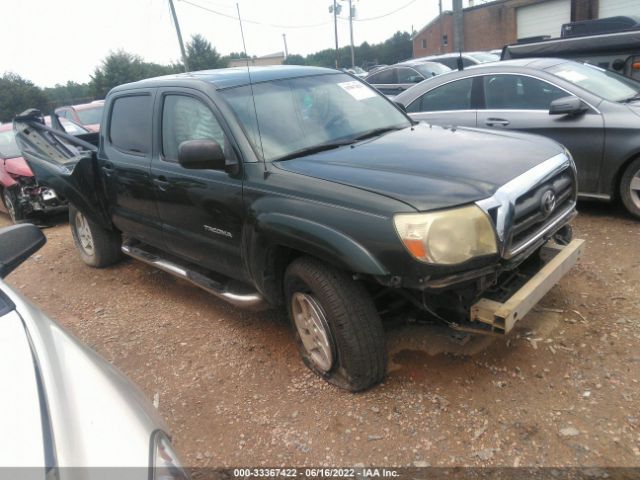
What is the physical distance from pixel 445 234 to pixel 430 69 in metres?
9.96

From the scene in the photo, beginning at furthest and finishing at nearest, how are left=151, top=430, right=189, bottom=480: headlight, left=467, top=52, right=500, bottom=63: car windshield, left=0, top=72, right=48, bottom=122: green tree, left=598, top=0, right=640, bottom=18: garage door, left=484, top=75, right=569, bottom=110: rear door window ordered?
left=0, top=72, right=48, bottom=122: green tree → left=598, top=0, right=640, bottom=18: garage door → left=467, top=52, right=500, bottom=63: car windshield → left=484, top=75, right=569, bottom=110: rear door window → left=151, top=430, right=189, bottom=480: headlight

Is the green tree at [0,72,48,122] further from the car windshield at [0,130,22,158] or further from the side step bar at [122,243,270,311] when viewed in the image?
the side step bar at [122,243,270,311]

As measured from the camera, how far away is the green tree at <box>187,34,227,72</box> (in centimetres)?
3272

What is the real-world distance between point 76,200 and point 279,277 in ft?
9.32

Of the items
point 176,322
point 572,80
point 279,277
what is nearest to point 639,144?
point 572,80

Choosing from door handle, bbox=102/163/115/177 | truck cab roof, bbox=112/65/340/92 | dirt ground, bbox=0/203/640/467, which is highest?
truck cab roof, bbox=112/65/340/92

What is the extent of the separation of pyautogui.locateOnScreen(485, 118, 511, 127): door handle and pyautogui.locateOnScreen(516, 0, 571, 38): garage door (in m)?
24.3

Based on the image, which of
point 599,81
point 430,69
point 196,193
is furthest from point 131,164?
point 430,69

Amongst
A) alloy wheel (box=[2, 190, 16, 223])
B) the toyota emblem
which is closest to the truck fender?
the toyota emblem

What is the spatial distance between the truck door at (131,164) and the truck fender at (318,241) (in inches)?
58.0

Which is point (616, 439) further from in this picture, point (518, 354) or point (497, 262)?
point (497, 262)

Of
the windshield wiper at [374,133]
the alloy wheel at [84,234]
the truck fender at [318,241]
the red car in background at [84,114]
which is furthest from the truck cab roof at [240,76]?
the red car in background at [84,114]

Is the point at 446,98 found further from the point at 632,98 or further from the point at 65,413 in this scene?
the point at 65,413

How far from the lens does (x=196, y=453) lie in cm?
272
